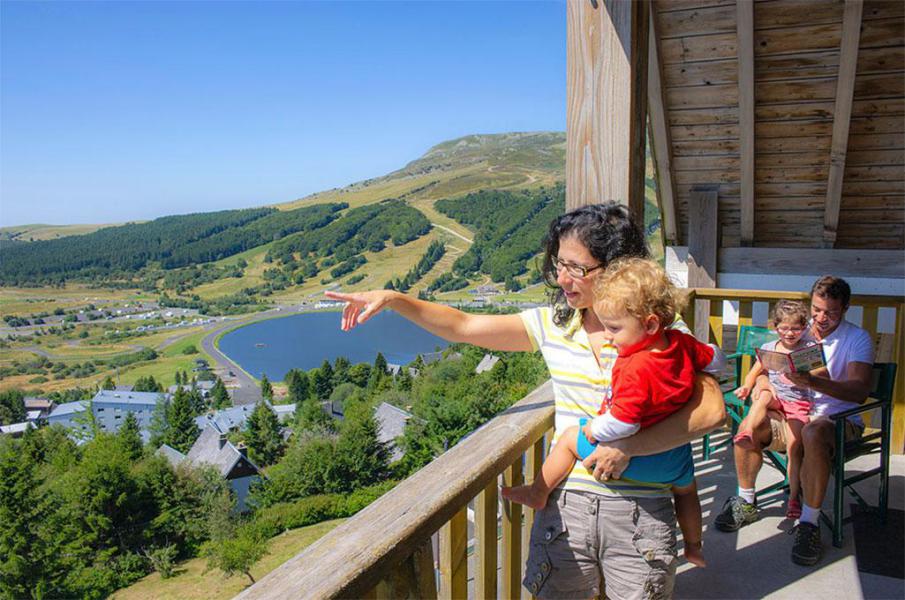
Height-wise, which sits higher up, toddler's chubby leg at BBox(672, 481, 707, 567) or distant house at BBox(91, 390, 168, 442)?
toddler's chubby leg at BBox(672, 481, 707, 567)

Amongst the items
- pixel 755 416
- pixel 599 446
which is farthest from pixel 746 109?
pixel 599 446

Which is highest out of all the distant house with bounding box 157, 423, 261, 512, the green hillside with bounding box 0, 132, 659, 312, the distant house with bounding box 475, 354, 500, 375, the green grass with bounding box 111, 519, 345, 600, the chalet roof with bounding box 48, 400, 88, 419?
the green hillside with bounding box 0, 132, 659, 312

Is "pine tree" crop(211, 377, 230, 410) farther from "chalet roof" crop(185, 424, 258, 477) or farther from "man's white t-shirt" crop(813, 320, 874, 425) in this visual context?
"man's white t-shirt" crop(813, 320, 874, 425)

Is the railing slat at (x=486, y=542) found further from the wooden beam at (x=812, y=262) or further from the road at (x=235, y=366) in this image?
the road at (x=235, y=366)

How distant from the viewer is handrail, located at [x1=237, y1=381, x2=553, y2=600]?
27.3 inches

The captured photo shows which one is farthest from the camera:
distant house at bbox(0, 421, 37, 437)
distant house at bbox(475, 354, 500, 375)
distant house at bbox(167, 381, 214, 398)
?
distant house at bbox(167, 381, 214, 398)

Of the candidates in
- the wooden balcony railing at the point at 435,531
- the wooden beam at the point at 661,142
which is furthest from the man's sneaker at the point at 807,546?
the wooden beam at the point at 661,142

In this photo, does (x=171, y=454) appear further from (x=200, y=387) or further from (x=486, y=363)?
(x=486, y=363)

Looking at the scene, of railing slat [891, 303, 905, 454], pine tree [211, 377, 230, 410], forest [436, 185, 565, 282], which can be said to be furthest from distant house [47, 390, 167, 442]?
railing slat [891, 303, 905, 454]

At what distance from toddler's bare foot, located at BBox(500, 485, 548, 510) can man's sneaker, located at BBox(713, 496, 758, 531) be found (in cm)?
138

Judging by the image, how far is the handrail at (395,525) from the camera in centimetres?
69

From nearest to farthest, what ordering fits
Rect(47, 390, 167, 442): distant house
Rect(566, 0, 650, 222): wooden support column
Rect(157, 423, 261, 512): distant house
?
Rect(566, 0, 650, 222): wooden support column
Rect(157, 423, 261, 512): distant house
Rect(47, 390, 167, 442): distant house

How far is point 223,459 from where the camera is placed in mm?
50094

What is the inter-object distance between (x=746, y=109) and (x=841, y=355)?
162 centimetres
